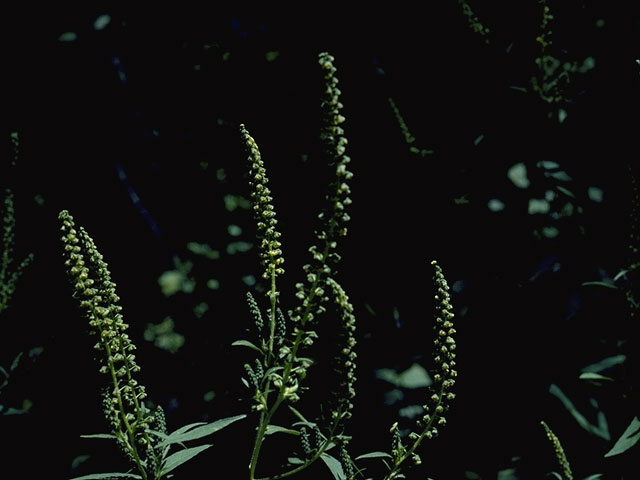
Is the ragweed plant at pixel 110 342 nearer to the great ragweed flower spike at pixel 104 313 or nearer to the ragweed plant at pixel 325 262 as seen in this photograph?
the great ragweed flower spike at pixel 104 313

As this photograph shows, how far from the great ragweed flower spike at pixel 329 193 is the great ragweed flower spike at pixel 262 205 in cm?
12

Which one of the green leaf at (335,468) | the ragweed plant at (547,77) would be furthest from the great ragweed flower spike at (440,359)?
the ragweed plant at (547,77)

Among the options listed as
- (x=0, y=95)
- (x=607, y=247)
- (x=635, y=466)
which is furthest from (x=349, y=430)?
(x=0, y=95)

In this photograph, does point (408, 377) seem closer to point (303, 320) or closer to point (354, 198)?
point (354, 198)

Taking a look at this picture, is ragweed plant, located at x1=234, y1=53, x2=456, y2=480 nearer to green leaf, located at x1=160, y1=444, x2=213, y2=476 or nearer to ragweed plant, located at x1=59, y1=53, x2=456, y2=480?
ragweed plant, located at x1=59, y1=53, x2=456, y2=480

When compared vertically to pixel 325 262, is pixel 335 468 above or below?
below

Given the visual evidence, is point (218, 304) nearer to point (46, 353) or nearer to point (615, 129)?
point (46, 353)

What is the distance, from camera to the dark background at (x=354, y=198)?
2588mm

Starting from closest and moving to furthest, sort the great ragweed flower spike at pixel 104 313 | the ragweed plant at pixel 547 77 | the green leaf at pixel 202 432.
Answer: the great ragweed flower spike at pixel 104 313 → the green leaf at pixel 202 432 → the ragweed plant at pixel 547 77

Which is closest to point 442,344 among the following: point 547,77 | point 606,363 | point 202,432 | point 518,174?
point 202,432

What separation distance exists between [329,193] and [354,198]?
1759mm

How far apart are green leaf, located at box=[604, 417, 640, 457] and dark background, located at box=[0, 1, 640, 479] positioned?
0.63 meters

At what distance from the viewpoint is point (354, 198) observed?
2.79 metres

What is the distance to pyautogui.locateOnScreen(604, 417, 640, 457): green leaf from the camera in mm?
1776
